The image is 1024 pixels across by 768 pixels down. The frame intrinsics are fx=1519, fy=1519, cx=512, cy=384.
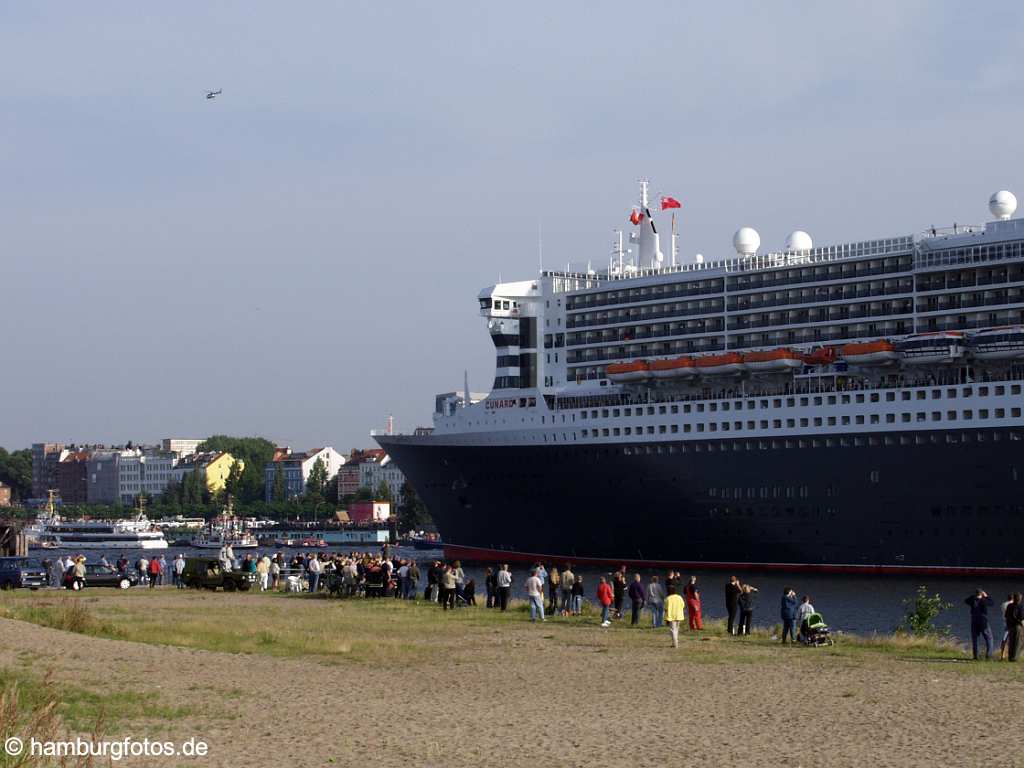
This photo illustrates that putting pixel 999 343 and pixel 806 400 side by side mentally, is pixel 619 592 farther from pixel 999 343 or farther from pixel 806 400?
pixel 806 400

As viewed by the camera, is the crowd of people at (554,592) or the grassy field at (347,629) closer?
the grassy field at (347,629)

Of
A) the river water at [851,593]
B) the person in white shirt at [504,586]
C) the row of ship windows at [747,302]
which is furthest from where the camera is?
the row of ship windows at [747,302]

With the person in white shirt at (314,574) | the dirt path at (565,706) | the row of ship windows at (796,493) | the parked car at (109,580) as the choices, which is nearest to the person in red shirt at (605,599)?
the dirt path at (565,706)

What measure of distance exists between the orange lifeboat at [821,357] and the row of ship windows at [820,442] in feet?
12.1

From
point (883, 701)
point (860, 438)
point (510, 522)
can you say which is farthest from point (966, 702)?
point (510, 522)

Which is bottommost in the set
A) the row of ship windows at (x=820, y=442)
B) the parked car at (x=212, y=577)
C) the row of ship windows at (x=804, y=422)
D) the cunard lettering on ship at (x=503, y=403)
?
the parked car at (x=212, y=577)

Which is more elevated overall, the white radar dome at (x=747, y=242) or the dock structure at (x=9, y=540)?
the white radar dome at (x=747, y=242)

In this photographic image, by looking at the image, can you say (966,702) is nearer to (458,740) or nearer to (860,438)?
(458,740)

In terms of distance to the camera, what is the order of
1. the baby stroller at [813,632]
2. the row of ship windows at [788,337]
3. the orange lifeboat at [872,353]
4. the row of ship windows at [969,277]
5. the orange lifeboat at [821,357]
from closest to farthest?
the baby stroller at [813,632], the row of ship windows at [969,277], the row of ship windows at [788,337], the orange lifeboat at [872,353], the orange lifeboat at [821,357]

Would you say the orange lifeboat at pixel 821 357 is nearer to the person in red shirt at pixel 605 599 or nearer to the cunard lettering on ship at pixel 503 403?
the cunard lettering on ship at pixel 503 403

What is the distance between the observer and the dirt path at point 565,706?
57.9 feet

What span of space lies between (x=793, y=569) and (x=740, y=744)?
46219 millimetres

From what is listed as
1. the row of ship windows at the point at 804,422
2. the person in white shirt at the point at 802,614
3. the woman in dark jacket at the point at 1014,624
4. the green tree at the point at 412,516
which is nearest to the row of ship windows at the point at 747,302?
the row of ship windows at the point at 804,422

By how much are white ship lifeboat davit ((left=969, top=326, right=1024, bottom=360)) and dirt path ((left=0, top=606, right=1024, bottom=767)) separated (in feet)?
113
